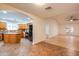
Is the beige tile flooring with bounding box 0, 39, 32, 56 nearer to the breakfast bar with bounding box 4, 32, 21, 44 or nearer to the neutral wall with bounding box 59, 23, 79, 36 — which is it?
the breakfast bar with bounding box 4, 32, 21, 44

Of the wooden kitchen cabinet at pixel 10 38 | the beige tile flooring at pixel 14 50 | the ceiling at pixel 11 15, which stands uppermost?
the ceiling at pixel 11 15

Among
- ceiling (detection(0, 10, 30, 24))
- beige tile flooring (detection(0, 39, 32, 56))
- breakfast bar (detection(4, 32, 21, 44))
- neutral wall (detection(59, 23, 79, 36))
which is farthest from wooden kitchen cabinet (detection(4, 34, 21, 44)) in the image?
neutral wall (detection(59, 23, 79, 36))

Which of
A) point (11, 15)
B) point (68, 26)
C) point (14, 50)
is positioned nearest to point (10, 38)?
point (11, 15)

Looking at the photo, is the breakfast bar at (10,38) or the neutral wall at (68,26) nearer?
the breakfast bar at (10,38)

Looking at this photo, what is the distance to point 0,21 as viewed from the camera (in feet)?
31.9

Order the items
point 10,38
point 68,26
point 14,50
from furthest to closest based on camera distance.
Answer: point 68,26
point 10,38
point 14,50

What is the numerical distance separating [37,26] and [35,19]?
50 cm

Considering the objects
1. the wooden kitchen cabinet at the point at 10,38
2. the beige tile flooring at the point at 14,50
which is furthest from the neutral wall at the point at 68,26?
the beige tile flooring at the point at 14,50

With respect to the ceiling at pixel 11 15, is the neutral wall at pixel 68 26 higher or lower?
lower

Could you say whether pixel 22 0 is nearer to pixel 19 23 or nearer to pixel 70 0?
pixel 70 0

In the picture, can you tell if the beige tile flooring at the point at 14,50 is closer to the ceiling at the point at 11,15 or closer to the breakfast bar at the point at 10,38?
the breakfast bar at the point at 10,38

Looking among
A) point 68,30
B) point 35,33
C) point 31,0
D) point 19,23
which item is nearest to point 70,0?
point 31,0

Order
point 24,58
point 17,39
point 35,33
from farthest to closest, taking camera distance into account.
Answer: point 17,39, point 35,33, point 24,58

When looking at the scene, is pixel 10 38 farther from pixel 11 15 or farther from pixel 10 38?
pixel 11 15
